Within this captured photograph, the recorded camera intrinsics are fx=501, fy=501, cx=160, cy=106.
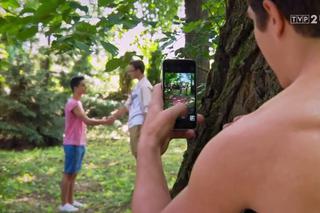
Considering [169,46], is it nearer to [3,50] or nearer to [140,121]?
[3,50]

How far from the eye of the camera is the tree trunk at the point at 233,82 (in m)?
1.52

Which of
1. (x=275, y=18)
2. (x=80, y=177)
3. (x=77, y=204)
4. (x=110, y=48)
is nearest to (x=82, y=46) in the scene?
(x=110, y=48)

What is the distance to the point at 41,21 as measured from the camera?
2377 mm

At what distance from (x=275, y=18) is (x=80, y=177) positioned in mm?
7963

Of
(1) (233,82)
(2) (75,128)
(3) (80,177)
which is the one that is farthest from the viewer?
(3) (80,177)

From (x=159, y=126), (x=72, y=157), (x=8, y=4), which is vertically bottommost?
(x=72, y=157)

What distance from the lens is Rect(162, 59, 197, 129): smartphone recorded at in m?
1.39

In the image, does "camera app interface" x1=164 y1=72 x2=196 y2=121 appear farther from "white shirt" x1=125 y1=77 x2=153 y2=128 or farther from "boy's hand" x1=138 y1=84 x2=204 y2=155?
"white shirt" x1=125 y1=77 x2=153 y2=128

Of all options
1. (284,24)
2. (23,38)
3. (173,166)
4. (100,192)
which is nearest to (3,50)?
(100,192)

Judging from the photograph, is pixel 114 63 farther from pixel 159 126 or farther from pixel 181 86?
pixel 159 126

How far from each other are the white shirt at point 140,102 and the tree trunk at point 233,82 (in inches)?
189

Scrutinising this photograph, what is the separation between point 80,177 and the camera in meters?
8.59

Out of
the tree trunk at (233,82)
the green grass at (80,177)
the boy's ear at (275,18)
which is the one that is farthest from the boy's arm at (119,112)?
the boy's ear at (275,18)

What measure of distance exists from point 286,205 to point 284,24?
320 millimetres
